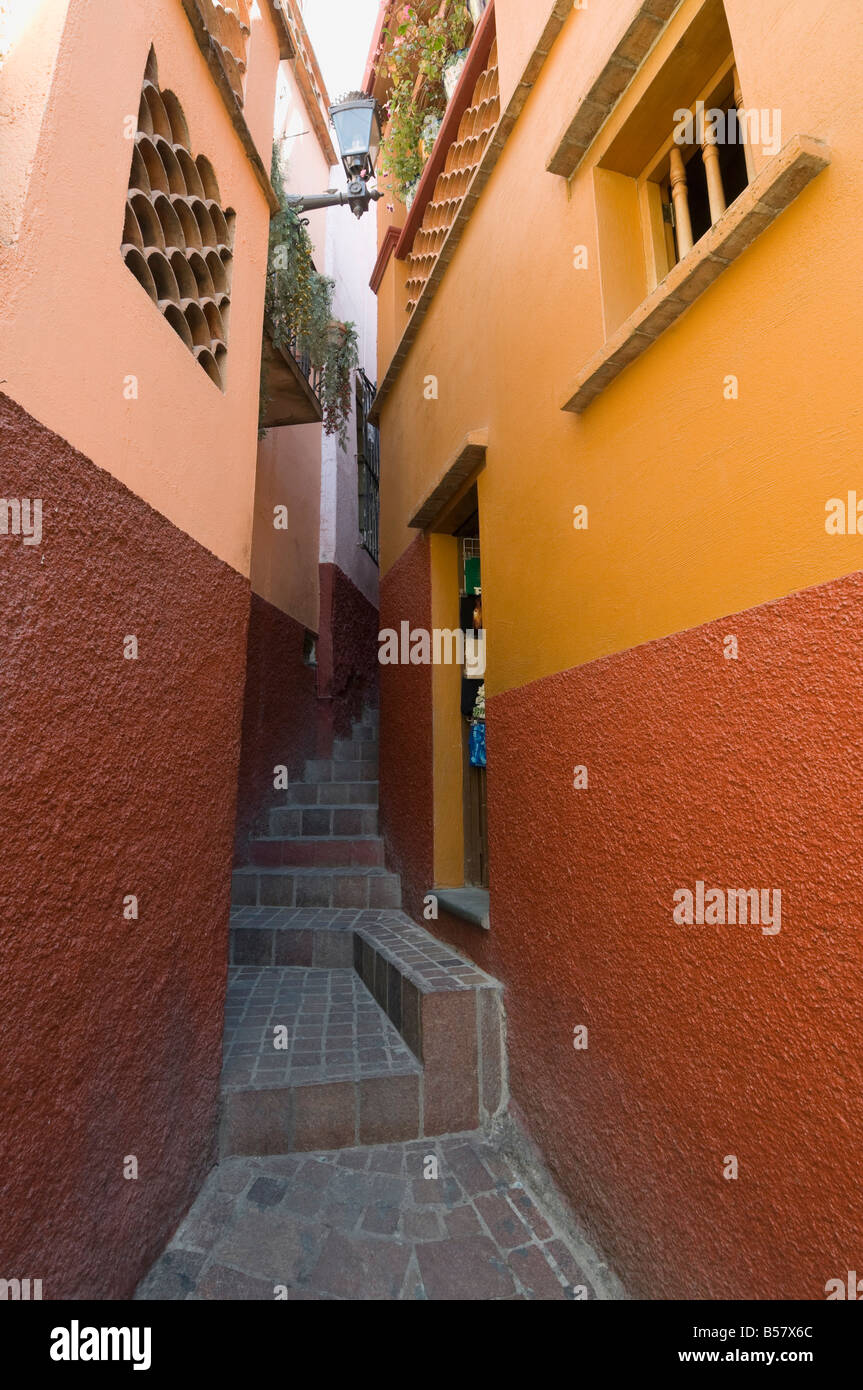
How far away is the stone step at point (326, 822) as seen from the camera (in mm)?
5770

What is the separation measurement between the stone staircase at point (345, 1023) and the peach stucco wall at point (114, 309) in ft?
7.27

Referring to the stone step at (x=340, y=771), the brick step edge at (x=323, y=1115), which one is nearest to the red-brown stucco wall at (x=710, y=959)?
the brick step edge at (x=323, y=1115)

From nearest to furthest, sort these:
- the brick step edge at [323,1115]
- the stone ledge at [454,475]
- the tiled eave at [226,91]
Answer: the tiled eave at [226,91]
the brick step edge at [323,1115]
the stone ledge at [454,475]

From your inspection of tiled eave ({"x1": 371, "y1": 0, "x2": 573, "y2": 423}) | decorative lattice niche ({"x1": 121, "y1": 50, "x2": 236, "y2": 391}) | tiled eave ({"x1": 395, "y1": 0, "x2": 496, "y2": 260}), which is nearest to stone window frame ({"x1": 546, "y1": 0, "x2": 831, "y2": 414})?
tiled eave ({"x1": 371, "y1": 0, "x2": 573, "y2": 423})

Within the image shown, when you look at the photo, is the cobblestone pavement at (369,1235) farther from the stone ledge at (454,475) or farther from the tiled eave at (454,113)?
the tiled eave at (454,113)

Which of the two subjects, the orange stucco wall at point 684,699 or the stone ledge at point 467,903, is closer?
the orange stucco wall at point 684,699

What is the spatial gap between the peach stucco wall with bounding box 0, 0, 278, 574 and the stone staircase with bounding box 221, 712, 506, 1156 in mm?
2216

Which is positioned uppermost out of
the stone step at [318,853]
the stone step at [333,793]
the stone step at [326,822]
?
the stone step at [333,793]

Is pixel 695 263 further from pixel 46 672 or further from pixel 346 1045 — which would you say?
pixel 346 1045

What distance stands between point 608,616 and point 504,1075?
84.8 inches

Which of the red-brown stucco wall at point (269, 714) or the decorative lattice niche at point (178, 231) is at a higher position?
the decorative lattice niche at point (178, 231)

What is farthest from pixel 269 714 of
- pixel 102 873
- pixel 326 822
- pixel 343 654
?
pixel 102 873

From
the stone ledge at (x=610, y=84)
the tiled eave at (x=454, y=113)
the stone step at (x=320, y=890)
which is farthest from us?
the stone step at (x=320, y=890)

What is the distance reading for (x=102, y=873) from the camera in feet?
6.64
